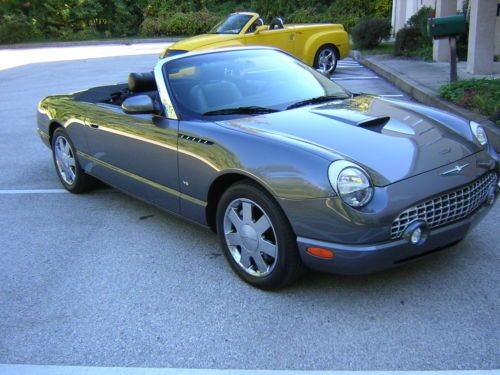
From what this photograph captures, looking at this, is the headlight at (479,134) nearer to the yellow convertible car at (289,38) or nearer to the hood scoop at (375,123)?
the hood scoop at (375,123)

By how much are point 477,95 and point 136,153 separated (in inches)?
195

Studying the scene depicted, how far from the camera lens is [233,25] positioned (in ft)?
42.5

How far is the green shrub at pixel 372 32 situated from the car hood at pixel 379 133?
561 inches

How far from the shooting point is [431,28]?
882cm

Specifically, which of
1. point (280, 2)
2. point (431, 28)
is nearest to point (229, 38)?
point (431, 28)

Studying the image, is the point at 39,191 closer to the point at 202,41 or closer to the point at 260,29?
the point at 202,41

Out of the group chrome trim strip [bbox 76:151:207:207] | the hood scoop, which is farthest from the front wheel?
the hood scoop

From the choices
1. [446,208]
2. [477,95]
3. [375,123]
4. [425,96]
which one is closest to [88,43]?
[425,96]

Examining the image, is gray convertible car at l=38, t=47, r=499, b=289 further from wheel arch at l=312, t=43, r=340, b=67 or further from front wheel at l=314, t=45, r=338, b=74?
front wheel at l=314, t=45, r=338, b=74

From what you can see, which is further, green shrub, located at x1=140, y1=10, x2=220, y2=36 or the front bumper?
green shrub, located at x1=140, y1=10, x2=220, y2=36

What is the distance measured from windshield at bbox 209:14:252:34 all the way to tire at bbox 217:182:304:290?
31.6 ft

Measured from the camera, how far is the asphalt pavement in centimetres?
294

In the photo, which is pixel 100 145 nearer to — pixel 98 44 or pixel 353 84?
pixel 353 84

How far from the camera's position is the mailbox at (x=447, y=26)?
860 centimetres
